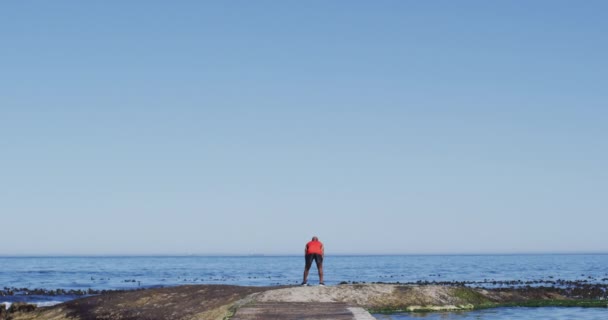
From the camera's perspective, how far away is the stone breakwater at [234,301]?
30875mm

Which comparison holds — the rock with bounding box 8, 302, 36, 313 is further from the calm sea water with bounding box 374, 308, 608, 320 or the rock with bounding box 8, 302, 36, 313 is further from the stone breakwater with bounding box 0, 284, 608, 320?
the calm sea water with bounding box 374, 308, 608, 320

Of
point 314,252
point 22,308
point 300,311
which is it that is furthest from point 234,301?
point 22,308

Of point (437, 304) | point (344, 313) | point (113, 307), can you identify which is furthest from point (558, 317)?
point (113, 307)

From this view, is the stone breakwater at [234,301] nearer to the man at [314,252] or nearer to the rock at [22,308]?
the rock at [22,308]

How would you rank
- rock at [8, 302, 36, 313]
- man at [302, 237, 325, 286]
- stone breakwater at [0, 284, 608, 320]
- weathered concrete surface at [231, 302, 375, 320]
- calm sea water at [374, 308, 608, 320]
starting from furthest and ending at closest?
1. man at [302, 237, 325, 286]
2. rock at [8, 302, 36, 313]
3. calm sea water at [374, 308, 608, 320]
4. stone breakwater at [0, 284, 608, 320]
5. weathered concrete surface at [231, 302, 375, 320]

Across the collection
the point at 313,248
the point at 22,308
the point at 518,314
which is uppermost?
the point at 313,248

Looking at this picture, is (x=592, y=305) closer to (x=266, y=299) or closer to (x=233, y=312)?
(x=266, y=299)

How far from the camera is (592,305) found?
4156 centimetres

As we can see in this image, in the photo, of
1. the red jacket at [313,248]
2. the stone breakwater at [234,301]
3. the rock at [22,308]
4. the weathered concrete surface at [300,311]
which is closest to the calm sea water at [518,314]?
the stone breakwater at [234,301]

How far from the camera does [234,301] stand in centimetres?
3184

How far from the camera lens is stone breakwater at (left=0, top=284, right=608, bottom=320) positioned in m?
30.9

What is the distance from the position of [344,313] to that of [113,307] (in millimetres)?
10983

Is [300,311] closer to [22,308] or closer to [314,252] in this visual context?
[314,252]

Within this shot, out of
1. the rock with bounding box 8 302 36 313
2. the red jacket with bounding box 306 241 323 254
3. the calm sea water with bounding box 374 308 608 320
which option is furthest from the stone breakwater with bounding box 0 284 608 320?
the red jacket with bounding box 306 241 323 254
